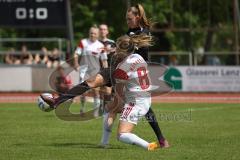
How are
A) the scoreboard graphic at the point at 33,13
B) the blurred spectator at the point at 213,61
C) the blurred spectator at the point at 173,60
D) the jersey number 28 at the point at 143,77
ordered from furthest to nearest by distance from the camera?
the blurred spectator at the point at 213,61, the blurred spectator at the point at 173,60, the scoreboard graphic at the point at 33,13, the jersey number 28 at the point at 143,77

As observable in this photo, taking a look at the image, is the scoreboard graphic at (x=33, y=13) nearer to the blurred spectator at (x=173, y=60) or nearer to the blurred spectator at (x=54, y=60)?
the blurred spectator at (x=54, y=60)

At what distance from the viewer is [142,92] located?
10891 mm

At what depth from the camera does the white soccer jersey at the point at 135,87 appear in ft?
35.2

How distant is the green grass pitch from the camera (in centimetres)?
1034

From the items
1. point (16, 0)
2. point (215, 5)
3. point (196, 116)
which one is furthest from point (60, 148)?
point (215, 5)

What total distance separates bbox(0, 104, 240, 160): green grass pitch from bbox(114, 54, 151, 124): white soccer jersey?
592 mm

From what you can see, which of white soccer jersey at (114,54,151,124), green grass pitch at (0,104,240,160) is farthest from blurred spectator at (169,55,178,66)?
white soccer jersey at (114,54,151,124)

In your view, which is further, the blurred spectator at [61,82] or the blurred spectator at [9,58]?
the blurred spectator at [9,58]

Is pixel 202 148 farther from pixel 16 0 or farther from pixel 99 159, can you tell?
pixel 16 0

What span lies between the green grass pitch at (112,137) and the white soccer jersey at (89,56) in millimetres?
1768

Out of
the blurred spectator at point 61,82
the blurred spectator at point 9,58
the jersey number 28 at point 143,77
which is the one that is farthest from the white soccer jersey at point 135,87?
the blurred spectator at point 9,58

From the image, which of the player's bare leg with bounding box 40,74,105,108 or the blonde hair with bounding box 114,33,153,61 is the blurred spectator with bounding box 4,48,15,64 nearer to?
the player's bare leg with bounding box 40,74,105,108

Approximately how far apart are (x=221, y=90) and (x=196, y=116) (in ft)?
43.7

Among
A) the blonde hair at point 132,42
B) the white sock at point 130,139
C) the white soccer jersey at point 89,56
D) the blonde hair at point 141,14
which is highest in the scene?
the blonde hair at point 141,14
